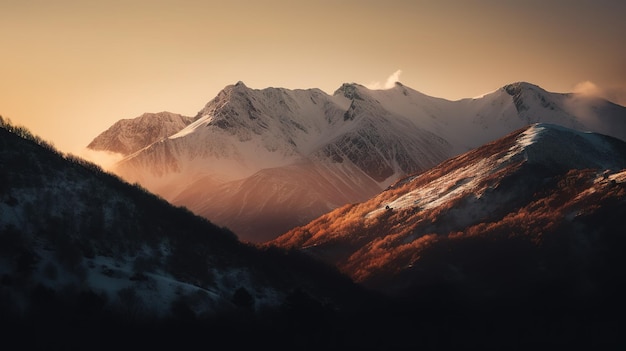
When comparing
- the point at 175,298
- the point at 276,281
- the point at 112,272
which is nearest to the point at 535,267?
the point at 276,281

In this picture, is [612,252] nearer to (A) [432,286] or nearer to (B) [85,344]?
(A) [432,286]

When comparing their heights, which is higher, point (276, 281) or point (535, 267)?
point (276, 281)

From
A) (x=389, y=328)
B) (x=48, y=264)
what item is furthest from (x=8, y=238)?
(x=389, y=328)

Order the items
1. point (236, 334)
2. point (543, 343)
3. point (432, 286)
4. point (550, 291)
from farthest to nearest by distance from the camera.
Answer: point (432, 286) → point (550, 291) → point (543, 343) → point (236, 334)

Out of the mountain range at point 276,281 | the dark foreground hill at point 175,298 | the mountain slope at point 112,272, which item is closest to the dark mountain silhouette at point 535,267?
the mountain range at point 276,281

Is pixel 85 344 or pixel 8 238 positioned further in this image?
pixel 8 238

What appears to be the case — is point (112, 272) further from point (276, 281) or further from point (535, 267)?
point (535, 267)

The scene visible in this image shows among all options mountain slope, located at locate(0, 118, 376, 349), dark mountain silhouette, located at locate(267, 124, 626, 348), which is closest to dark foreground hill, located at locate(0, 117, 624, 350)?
mountain slope, located at locate(0, 118, 376, 349)

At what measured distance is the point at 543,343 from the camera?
138m

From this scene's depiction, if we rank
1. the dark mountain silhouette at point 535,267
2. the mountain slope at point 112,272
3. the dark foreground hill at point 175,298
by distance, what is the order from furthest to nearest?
the dark mountain silhouette at point 535,267
the dark foreground hill at point 175,298
the mountain slope at point 112,272

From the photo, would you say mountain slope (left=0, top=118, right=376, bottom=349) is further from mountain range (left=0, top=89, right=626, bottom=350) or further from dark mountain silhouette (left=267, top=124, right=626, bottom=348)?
dark mountain silhouette (left=267, top=124, right=626, bottom=348)

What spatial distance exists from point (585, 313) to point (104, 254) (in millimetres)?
116684

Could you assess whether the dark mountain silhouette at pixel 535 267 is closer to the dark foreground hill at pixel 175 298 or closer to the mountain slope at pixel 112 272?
the dark foreground hill at pixel 175 298

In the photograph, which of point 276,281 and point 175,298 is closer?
point 175,298
